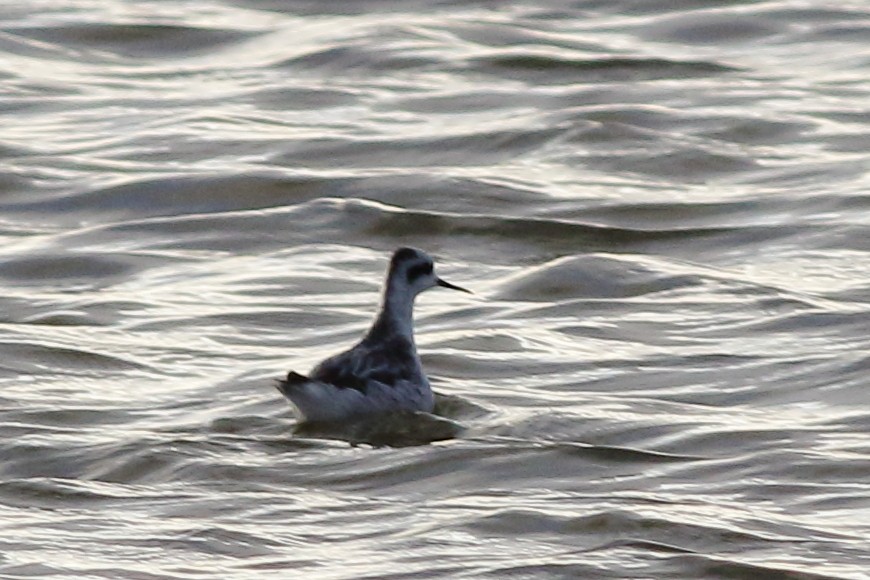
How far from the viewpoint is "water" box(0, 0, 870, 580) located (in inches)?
379

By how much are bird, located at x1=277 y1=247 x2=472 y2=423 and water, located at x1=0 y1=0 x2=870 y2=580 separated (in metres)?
0.17

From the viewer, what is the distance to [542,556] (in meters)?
9.10

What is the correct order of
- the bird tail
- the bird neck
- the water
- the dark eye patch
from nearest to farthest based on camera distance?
the water
the bird tail
the bird neck
the dark eye patch

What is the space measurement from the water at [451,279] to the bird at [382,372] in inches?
6.8

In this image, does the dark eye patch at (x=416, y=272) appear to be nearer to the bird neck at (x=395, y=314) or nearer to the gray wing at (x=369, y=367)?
the bird neck at (x=395, y=314)

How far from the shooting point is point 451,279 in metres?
15.1

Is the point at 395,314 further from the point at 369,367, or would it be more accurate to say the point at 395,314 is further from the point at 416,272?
the point at 369,367

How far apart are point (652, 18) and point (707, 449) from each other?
534 inches

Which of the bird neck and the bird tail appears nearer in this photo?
the bird tail

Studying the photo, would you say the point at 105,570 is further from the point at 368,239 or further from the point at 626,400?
the point at 368,239

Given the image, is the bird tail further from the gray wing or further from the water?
the gray wing

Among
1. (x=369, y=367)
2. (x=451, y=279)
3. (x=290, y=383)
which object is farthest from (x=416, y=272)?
(x=451, y=279)

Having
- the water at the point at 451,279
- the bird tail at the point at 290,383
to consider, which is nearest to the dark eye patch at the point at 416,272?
the water at the point at 451,279

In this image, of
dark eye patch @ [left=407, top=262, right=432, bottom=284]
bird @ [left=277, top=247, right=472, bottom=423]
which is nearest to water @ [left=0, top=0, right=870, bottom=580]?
bird @ [left=277, top=247, right=472, bottom=423]
